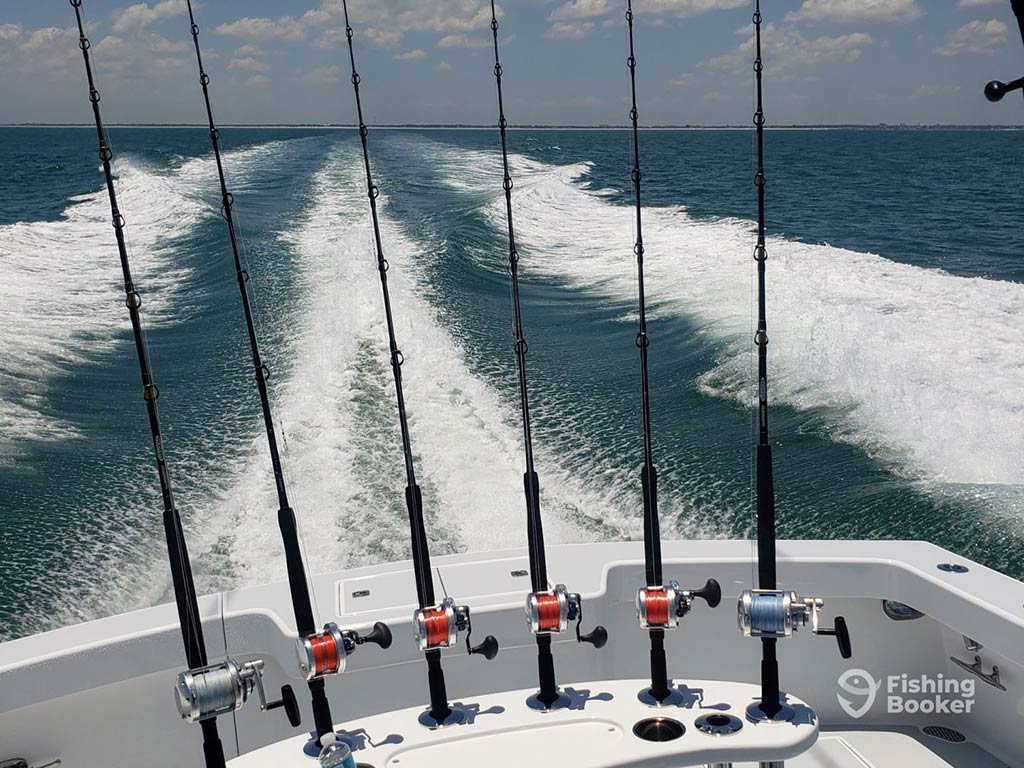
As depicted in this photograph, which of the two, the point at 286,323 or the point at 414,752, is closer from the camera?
the point at 414,752

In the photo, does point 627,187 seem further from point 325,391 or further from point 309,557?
point 309,557

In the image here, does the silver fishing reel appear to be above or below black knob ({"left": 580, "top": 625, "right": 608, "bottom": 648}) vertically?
above

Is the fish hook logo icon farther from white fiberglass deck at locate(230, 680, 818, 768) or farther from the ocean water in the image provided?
the ocean water

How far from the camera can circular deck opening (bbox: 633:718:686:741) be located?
1.79 m

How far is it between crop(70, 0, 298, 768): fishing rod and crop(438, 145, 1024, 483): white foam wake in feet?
14.8

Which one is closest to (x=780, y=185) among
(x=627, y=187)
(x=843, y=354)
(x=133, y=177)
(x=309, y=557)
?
(x=627, y=187)

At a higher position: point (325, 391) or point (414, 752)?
point (414, 752)

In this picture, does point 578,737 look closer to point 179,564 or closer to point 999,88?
point 179,564

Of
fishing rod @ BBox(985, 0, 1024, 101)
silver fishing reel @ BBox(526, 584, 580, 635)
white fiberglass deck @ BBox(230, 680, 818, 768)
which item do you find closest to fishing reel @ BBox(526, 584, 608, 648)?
silver fishing reel @ BBox(526, 584, 580, 635)

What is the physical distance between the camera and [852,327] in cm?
806

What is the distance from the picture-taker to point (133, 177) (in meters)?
16.1

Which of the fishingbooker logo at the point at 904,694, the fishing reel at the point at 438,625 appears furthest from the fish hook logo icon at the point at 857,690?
the fishing reel at the point at 438,625

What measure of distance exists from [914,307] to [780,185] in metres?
15.9

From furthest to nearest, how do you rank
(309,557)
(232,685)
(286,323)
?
1. (286,323)
2. (309,557)
3. (232,685)
